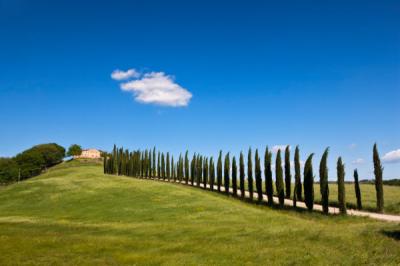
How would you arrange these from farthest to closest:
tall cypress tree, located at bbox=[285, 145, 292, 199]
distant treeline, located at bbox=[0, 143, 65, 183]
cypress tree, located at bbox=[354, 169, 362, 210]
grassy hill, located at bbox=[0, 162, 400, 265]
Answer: distant treeline, located at bbox=[0, 143, 65, 183], tall cypress tree, located at bbox=[285, 145, 292, 199], cypress tree, located at bbox=[354, 169, 362, 210], grassy hill, located at bbox=[0, 162, 400, 265]

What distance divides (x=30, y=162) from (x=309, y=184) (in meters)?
136

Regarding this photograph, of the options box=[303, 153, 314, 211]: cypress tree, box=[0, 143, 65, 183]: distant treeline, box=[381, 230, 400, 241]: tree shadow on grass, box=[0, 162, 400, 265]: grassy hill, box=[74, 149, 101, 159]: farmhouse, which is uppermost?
box=[74, 149, 101, 159]: farmhouse

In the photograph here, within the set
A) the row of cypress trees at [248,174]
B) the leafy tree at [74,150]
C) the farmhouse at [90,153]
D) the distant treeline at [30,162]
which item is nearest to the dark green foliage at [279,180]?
the row of cypress trees at [248,174]

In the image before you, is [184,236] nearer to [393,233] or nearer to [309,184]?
[393,233]

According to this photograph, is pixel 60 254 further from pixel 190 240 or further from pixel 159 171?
pixel 159 171

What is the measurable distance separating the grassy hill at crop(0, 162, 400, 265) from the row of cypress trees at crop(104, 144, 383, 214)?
4.46 metres

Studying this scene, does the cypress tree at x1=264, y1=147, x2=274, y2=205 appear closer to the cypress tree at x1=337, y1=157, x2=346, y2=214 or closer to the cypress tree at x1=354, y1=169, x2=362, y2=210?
the cypress tree at x1=337, y1=157, x2=346, y2=214

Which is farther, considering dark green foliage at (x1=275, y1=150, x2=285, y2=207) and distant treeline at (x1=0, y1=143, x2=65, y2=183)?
distant treeline at (x1=0, y1=143, x2=65, y2=183)

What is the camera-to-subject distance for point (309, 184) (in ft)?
150

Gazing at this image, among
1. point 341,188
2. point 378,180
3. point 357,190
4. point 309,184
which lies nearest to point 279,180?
point 309,184

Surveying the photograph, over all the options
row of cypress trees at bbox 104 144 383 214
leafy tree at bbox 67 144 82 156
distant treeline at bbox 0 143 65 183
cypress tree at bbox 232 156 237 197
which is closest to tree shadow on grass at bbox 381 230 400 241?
row of cypress trees at bbox 104 144 383 214

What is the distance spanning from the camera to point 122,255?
21.2 m

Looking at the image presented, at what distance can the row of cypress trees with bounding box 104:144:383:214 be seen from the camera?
4512 centimetres

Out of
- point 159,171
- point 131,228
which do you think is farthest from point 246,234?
point 159,171
